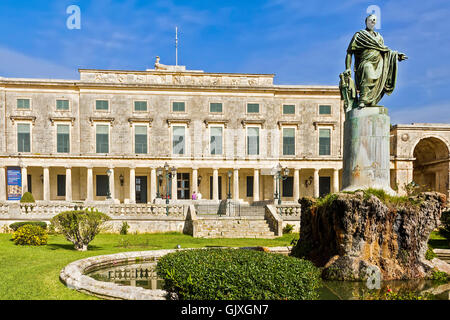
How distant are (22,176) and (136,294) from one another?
33972mm

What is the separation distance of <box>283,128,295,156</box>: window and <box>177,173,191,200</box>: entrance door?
11.2 metres

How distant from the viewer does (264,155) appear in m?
39.1

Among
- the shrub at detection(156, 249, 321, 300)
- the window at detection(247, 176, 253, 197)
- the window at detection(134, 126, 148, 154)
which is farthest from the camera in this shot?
the window at detection(247, 176, 253, 197)

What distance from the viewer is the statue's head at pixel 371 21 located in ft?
32.1

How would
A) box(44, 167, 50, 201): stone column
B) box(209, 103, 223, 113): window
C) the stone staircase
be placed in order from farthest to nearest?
box(209, 103, 223, 113): window < box(44, 167, 50, 201): stone column < the stone staircase

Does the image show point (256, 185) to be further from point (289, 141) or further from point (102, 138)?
point (102, 138)

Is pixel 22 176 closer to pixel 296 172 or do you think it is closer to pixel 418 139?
pixel 296 172

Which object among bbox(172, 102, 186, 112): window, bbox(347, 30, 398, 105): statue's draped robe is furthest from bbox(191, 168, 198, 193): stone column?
bbox(347, 30, 398, 105): statue's draped robe

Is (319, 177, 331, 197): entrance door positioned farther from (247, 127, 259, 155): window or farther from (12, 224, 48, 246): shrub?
(12, 224, 48, 246): shrub

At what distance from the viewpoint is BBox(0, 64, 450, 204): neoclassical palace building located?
36906 millimetres

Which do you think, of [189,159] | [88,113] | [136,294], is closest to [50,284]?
[136,294]

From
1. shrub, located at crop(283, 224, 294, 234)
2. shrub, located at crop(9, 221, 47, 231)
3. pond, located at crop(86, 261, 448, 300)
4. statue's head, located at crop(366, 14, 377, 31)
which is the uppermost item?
statue's head, located at crop(366, 14, 377, 31)

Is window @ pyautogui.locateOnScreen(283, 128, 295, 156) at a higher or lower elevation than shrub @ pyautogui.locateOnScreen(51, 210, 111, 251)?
higher

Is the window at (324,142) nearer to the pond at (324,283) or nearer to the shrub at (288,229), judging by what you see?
the shrub at (288,229)
